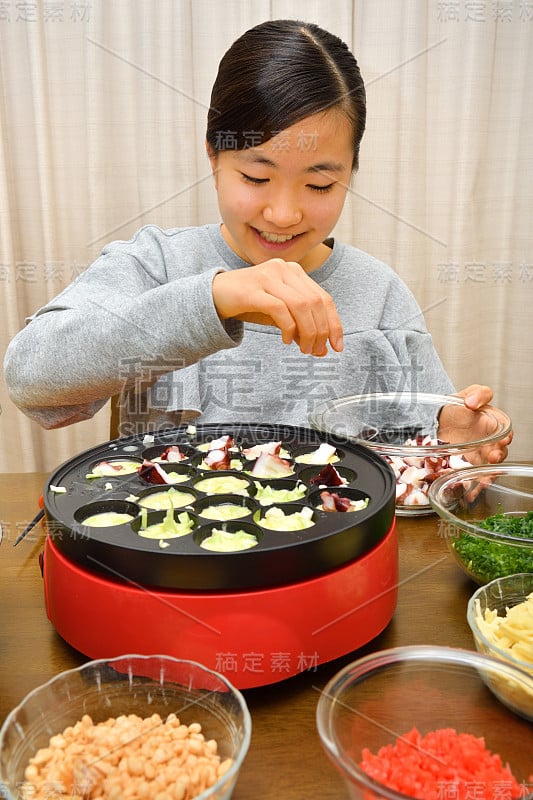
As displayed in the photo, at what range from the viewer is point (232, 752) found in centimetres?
68

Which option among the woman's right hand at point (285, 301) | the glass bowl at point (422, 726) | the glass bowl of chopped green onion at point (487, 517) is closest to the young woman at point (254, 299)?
the woman's right hand at point (285, 301)

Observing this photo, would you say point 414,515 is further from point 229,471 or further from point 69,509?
point 69,509

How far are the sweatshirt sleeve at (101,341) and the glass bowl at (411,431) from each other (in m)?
0.30

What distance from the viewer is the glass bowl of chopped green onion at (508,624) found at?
73cm

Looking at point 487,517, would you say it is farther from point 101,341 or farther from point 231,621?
point 101,341

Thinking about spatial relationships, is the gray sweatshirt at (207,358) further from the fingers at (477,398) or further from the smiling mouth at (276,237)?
the fingers at (477,398)

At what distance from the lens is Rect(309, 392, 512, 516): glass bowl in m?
1.25

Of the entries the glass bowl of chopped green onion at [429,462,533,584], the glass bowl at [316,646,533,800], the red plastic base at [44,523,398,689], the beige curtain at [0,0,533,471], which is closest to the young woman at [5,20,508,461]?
the glass bowl of chopped green onion at [429,462,533,584]

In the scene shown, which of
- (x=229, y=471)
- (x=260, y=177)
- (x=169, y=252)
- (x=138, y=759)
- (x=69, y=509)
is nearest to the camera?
(x=138, y=759)

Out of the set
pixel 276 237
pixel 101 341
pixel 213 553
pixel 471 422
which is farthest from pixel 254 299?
pixel 471 422

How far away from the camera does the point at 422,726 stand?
28.7 inches

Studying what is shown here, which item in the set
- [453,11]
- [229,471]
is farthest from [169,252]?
[453,11]

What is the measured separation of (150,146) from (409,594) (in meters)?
2.14

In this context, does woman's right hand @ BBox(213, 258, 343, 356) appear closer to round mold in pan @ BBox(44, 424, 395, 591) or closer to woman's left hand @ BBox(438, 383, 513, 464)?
round mold in pan @ BBox(44, 424, 395, 591)
